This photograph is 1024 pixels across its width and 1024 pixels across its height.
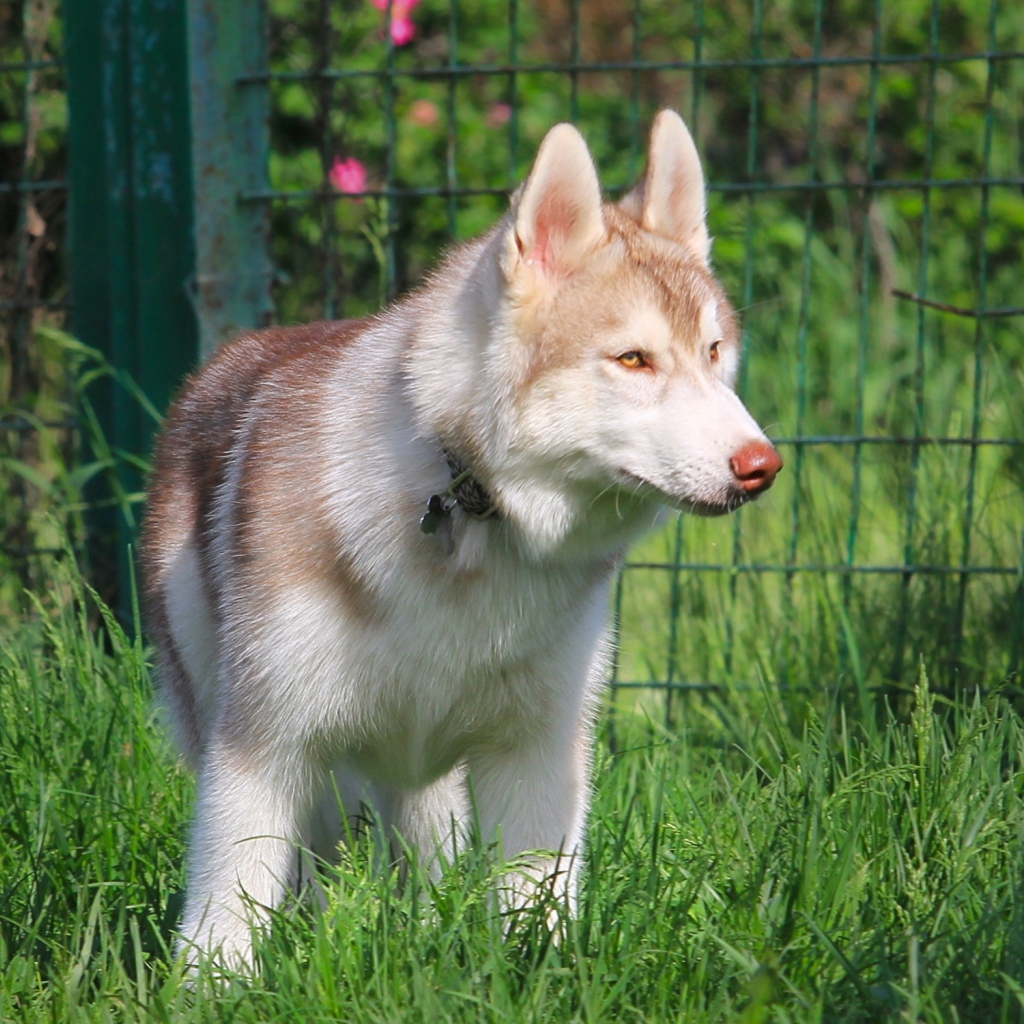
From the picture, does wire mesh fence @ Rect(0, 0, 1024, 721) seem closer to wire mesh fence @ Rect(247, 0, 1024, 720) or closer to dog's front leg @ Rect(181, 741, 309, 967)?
wire mesh fence @ Rect(247, 0, 1024, 720)

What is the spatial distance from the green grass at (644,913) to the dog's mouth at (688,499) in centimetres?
51

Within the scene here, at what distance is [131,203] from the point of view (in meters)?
4.27

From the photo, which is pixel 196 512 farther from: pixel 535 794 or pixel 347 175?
pixel 347 175

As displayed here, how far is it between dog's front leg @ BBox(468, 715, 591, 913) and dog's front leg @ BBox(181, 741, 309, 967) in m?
0.39

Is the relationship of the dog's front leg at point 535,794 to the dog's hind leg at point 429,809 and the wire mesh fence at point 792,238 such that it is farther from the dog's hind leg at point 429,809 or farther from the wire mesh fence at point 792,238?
the wire mesh fence at point 792,238

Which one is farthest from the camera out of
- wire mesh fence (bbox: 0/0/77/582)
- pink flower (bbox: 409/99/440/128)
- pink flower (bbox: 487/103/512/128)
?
pink flower (bbox: 487/103/512/128)

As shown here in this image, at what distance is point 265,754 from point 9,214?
3.41m


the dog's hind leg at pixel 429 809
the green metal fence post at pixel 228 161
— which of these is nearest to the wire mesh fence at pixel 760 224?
the green metal fence post at pixel 228 161

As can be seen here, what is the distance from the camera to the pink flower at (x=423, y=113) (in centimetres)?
679

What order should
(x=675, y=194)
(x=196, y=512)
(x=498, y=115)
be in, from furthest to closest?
(x=498, y=115), (x=196, y=512), (x=675, y=194)

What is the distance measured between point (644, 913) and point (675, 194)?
1523 millimetres

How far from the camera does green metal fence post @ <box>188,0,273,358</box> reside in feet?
13.2

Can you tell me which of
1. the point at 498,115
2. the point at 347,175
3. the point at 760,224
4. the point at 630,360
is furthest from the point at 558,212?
the point at 498,115

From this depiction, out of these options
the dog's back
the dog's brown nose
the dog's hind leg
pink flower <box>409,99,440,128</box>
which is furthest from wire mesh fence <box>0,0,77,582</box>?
the dog's brown nose
